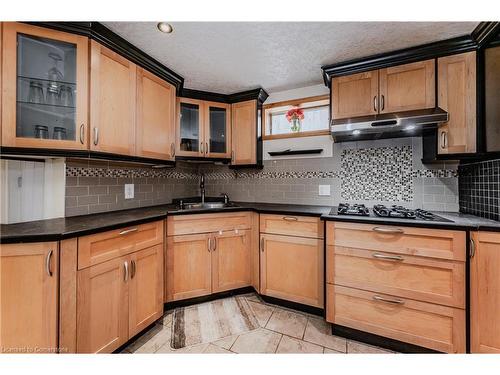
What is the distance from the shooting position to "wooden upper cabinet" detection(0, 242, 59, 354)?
1.11m

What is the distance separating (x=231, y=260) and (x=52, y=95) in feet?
6.46

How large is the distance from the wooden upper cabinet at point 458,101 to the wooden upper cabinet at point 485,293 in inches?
28.5

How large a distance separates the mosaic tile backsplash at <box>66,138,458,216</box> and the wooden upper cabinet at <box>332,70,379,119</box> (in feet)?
1.42

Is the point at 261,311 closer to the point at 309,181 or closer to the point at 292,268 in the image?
the point at 292,268

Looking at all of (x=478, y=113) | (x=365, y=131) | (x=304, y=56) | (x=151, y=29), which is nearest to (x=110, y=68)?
(x=151, y=29)

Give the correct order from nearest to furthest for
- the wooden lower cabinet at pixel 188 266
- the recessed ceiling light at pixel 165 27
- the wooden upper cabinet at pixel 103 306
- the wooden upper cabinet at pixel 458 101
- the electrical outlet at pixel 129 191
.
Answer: the wooden upper cabinet at pixel 103 306, the recessed ceiling light at pixel 165 27, the wooden upper cabinet at pixel 458 101, the wooden lower cabinet at pixel 188 266, the electrical outlet at pixel 129 191

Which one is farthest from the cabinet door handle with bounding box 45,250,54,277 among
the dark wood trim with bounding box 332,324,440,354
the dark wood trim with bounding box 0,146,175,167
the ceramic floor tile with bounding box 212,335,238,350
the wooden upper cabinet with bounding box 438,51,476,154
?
the wooden upper cabinet with bounding box 438,51,476,154

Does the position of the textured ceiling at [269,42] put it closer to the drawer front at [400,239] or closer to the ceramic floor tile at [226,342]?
the drawer front at [400,239]

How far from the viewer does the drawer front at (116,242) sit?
1294mm

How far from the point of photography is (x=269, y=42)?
1.73 m

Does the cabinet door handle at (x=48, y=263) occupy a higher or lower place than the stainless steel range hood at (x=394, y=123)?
lower

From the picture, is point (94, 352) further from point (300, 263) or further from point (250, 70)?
point (250, 70)

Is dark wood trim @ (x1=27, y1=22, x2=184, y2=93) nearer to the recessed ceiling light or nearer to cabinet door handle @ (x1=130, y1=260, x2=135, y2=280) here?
the recessed ceiling light

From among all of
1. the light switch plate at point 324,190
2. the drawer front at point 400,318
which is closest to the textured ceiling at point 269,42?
the light switch plate at point 324,190
